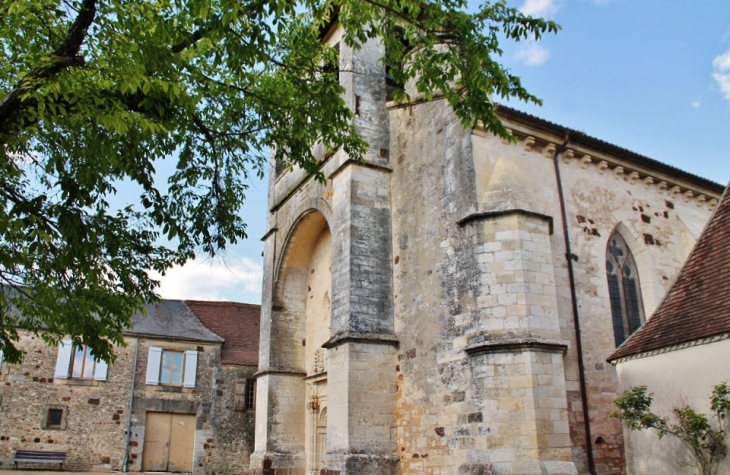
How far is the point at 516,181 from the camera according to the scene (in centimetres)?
1016

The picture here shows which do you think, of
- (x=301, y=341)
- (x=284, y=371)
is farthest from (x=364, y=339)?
(x=301, y=341)

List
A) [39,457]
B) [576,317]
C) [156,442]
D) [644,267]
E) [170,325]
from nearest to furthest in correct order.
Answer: [576,317], [644,267], [39,457], [156,442], [170,325]

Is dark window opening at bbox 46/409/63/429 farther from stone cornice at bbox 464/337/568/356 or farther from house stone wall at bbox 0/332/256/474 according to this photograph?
stone cornice at bbox 464/337/568/356

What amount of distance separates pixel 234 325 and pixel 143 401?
4.55 m

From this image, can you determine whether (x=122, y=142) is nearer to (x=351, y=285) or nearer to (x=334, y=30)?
(x=351, y=285)

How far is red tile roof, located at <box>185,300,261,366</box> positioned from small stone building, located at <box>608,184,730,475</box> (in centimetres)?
1602

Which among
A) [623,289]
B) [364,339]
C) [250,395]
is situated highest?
[623,289]

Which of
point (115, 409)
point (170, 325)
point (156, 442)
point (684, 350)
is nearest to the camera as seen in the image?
point (684, 350)

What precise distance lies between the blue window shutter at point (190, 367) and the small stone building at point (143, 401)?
3 cm

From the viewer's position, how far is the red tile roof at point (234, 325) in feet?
73.7

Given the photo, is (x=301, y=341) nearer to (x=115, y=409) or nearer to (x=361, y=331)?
(x=361, y=331)

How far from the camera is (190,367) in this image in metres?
21.6

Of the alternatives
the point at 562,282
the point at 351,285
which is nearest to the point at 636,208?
the point at 562,282

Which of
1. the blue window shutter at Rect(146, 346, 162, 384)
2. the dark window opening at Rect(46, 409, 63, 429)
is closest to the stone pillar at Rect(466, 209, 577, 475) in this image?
the blue window shutter at Rect(146, 346, 162, 384)
